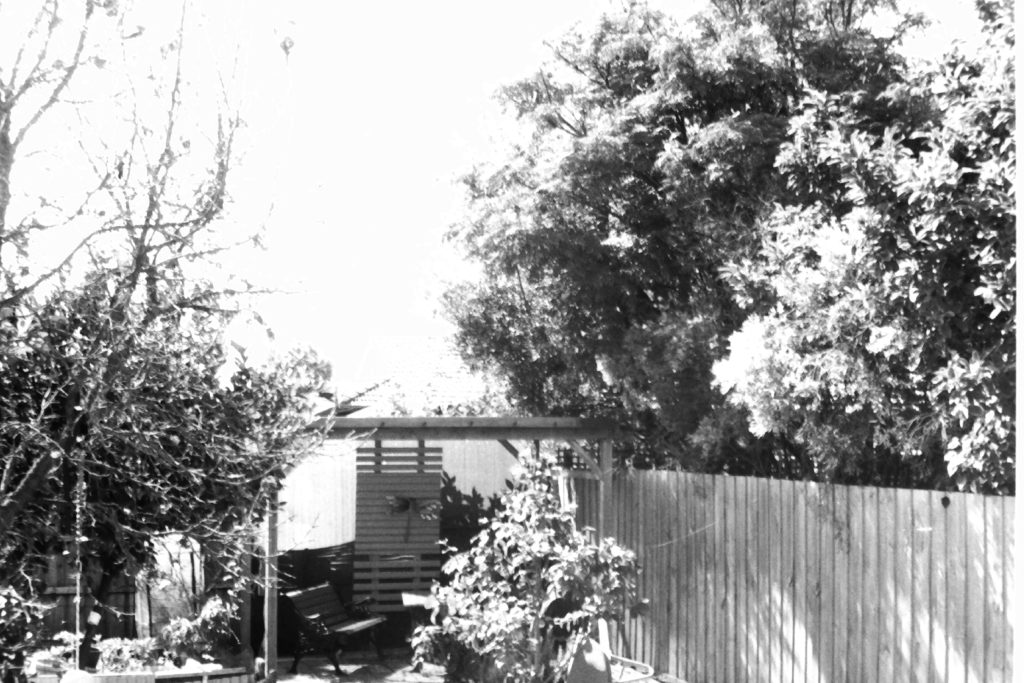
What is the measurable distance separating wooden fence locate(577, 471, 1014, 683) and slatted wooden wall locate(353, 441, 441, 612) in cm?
280

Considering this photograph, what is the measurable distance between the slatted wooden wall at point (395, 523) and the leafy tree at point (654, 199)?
2.23m

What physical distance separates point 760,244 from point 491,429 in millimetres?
3076

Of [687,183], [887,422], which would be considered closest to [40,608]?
[887,422]

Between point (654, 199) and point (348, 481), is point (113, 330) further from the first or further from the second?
point (348, 481)

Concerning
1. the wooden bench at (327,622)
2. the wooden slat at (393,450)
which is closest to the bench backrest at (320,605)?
the wooden bench at (327,622)

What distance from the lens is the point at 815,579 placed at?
345 inches

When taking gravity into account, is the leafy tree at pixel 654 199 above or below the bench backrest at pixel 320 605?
above

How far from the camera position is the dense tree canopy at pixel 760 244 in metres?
7.70

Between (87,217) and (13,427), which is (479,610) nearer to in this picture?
(13,427)

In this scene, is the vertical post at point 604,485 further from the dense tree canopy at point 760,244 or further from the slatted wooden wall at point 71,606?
the slatted wooden wall at point 71,606

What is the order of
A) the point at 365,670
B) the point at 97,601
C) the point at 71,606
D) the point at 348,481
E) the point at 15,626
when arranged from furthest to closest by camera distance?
the point at 348,481, the point at 365,670, the point at 71,606, the point at 97,601, the point at 15,626

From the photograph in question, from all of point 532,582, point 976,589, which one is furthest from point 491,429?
point 976,589

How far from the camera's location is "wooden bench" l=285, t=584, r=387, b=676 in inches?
476

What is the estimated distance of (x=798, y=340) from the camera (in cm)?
904
